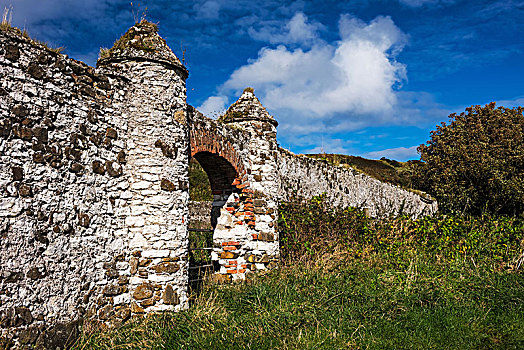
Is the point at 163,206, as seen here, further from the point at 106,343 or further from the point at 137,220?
the point at 106,343

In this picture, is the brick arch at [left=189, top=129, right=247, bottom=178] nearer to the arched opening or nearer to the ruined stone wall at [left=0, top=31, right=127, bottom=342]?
the arched opening

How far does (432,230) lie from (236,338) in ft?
21.4

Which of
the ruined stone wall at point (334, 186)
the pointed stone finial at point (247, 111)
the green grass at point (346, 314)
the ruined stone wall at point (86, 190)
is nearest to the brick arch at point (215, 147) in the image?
the ruined stone wall at point (86, 190)

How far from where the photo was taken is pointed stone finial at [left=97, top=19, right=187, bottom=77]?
5.67 meters

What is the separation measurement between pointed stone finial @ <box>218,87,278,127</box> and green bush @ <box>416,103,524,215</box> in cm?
1262

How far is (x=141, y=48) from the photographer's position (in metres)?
5.70

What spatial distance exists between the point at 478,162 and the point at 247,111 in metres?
14.9

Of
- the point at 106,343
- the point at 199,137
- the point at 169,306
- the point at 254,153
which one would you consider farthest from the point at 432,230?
the point at 106,343

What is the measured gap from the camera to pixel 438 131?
2239cm

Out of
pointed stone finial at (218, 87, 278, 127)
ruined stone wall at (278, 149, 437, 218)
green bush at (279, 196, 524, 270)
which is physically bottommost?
green bush at (279, 196, 524, 270)

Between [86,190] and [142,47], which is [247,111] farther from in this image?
[86,190]

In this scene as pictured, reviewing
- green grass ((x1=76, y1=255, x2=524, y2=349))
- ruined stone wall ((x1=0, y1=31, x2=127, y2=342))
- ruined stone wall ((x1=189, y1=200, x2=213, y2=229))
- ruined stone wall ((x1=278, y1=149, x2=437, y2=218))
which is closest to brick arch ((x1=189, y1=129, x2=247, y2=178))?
ruined stone wall ((x1=0, y1=31, x2=127, y2=342))

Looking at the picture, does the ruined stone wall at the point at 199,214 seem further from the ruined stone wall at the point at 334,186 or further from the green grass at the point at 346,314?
the green grass at the point at 346,314

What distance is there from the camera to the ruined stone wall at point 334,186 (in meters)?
9.78
